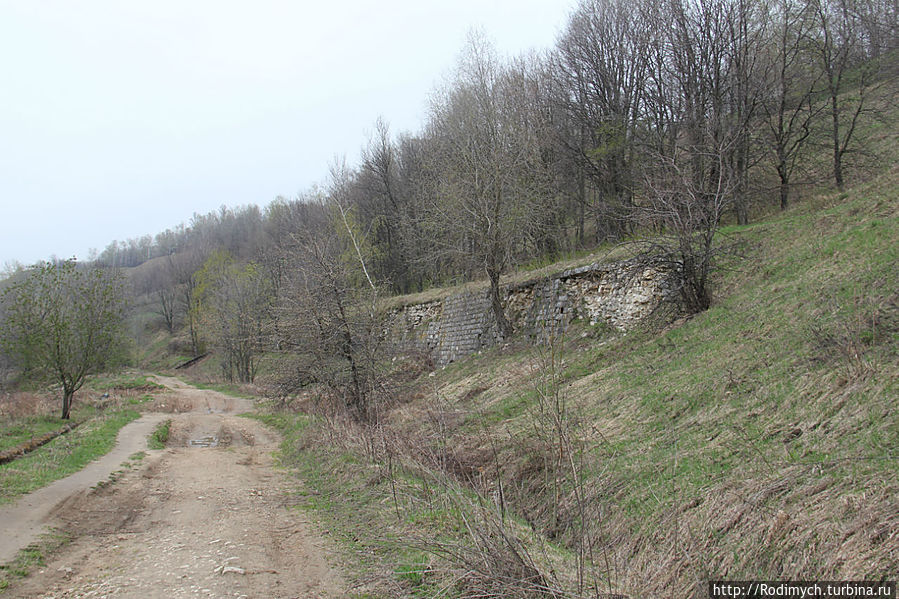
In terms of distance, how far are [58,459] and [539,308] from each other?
589 inches

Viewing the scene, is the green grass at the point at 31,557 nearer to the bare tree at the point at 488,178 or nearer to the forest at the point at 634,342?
the forest at the point at 634,342

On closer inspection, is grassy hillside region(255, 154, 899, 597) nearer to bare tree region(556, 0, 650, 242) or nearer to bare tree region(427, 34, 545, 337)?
bare tree region(427, 34, 545, 337)

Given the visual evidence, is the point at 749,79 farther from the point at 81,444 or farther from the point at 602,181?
the point at 81,444

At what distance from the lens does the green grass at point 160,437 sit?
1485 centimetres

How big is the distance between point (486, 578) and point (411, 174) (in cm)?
3387

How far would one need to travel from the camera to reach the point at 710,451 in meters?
6.42

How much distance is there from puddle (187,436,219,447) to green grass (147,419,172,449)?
2.58 ft

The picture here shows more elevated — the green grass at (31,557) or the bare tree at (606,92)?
the bare tree at (606,92)

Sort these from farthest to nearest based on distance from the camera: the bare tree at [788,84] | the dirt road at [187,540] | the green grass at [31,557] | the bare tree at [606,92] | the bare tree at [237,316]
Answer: the bare tree at [237,316] → the bare tree at [606,92] → the bare tree at [788,84] → the green grass at [31,557] → the dirt road at [187,540]

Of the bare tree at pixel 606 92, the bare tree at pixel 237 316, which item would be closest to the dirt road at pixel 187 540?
the bare tree at pixel 606 92

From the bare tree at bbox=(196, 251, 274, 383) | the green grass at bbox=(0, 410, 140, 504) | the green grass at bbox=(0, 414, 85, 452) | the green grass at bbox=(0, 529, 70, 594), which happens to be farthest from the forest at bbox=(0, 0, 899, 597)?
the bare tree at bbox=(196, 251, 274, 383)

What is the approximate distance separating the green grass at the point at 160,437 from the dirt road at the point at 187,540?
3.13 meters

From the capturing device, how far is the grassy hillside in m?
4.26

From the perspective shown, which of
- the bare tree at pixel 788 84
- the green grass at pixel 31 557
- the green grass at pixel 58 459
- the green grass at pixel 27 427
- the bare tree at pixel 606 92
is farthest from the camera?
the bare tree at pixel 606 92
